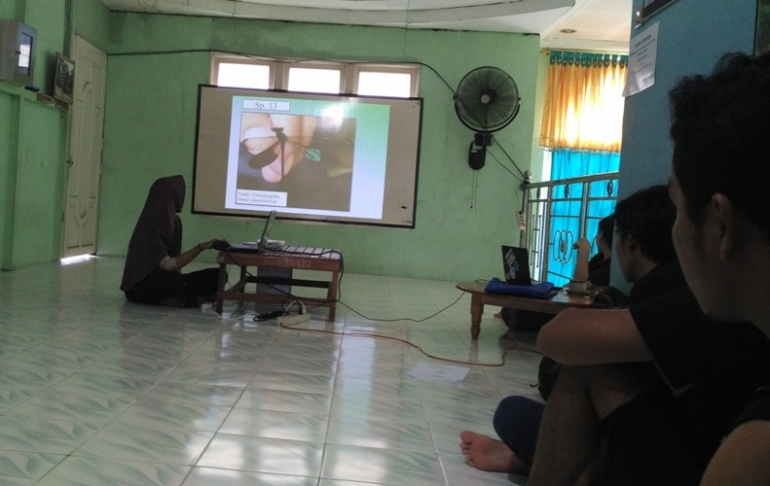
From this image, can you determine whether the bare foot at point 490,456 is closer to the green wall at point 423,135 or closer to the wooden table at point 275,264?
the wooden table at point 275,264

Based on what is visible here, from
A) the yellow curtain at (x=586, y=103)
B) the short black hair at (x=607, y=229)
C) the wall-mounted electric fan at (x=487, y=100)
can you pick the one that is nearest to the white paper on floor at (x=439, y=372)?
the short black hair at (x=607, y=229)

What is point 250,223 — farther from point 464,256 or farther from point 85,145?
point 464,256

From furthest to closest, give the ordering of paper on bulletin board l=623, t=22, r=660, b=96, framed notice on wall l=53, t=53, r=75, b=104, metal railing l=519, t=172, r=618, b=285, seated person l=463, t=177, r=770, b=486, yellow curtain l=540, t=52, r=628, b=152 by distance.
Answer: yellow curtain l=540, t=52, r=628, b=152
framed notice on wall l=53, t=53, r=75, b=104
metal railing l=519, t=172, r=618, b=285
paper on bulletin board l=623, t=22, r=660, b=96
seated person l=463, t=177, r=770, b=486

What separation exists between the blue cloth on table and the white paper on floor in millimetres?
615

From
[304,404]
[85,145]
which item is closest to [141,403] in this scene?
[304,404]

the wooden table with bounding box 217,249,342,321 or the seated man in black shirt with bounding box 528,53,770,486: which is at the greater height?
the seated man in black shirt with bounding box 528,53,770,486

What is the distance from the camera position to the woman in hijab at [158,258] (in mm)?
3893

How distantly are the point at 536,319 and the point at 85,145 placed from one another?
4.79 meters

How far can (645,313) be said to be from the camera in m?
0.96

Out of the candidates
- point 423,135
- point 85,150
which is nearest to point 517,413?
point 423,135

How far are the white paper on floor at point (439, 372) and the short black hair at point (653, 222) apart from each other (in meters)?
1.24

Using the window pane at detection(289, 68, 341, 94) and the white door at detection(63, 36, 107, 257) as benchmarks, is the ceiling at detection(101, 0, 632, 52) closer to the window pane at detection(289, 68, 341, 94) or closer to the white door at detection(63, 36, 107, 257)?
the window pane at detection(289, 68, 341, 94)

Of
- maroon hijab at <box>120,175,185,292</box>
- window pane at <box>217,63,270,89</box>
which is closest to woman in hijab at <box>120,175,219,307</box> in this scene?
maroon hijab at <box>120,175,185,292</box>

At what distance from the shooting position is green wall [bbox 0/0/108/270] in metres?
5.03
